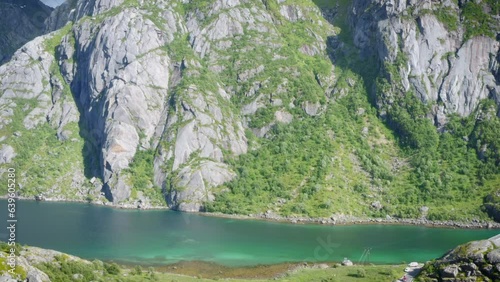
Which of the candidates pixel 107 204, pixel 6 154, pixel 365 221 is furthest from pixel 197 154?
pixel 6 154

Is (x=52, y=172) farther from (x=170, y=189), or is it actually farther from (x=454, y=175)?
(x=454, y=175)

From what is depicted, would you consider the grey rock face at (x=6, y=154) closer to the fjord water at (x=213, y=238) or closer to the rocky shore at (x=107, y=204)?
the rocky shore at (x=107, y=204)

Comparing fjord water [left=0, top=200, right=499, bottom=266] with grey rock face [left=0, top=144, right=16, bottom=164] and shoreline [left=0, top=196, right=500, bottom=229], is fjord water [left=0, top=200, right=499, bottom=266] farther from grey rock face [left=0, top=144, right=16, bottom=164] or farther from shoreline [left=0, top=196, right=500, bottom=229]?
grey rock face [left=0, top=144, right=16, bottom=164]

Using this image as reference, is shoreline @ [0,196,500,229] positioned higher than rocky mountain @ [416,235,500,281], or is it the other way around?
rocky mountain @ [416,235,500,281]

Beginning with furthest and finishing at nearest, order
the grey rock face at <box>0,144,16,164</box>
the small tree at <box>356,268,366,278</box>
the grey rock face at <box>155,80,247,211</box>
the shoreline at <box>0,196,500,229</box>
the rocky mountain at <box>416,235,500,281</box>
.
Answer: the grey rock face at <box>0,144,16,164</box>, the grey rock face at <box>155,80,247,211</box>, the shoreline at <box>0,196,500,229</box>, the small tree at <box>356,268,366,278</box>, the rocky mountain at <box>416,235,500,281</box>

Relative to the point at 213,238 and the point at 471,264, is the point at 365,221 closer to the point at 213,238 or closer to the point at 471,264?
the point at 213,238

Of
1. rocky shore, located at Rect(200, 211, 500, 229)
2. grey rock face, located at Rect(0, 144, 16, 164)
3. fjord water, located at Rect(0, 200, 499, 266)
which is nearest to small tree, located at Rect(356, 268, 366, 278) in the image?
fjord water, located at Rect(0, 200, 499, 266)
